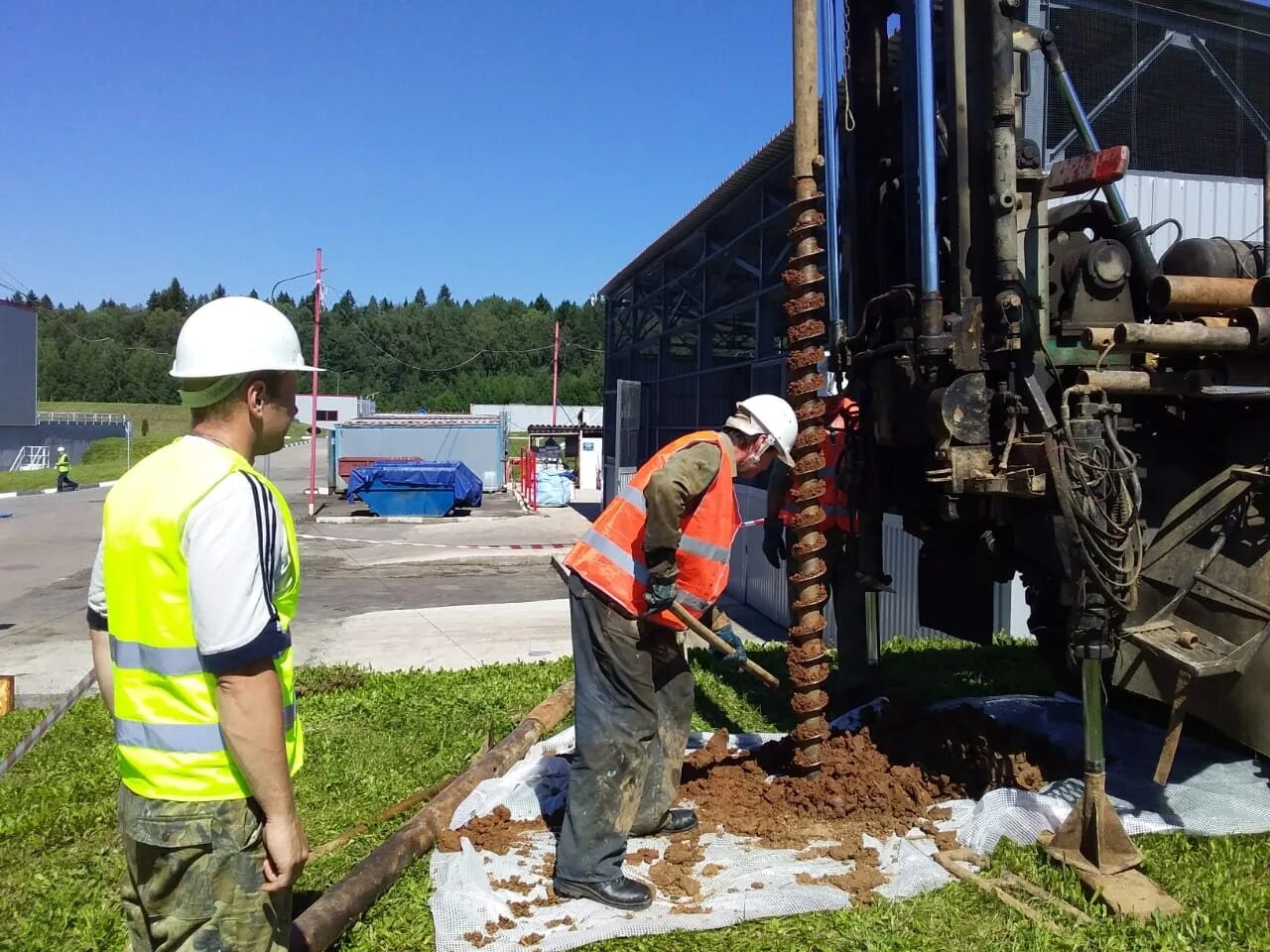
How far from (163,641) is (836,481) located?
3.95 meters

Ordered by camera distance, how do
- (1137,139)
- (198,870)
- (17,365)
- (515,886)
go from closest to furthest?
1. (198,870)
2. (515,886)
3. (1137,139)
4. (17,365)

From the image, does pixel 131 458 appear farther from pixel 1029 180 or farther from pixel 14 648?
pixel 1029 180

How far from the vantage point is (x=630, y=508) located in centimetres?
390

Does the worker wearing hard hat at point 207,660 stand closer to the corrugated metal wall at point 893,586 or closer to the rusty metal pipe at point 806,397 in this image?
the rusty metal pipe at point 806,397

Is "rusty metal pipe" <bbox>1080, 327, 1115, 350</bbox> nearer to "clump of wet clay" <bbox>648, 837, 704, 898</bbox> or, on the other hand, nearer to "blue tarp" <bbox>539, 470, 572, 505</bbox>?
"clump of wet clay" <bbox>648, 837, 704, 898</bbox>

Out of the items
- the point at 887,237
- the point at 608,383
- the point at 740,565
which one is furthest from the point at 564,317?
the point at 887,237

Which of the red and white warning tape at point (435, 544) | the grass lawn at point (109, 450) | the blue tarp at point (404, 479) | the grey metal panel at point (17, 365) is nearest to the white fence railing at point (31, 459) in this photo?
the grass lawn at point (109, 450)

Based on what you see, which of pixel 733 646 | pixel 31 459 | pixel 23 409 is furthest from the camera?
pixel 23 409

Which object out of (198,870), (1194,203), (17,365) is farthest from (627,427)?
(17,365)

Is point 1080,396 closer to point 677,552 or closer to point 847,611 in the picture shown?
point 677,552

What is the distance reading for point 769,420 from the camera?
4.13m

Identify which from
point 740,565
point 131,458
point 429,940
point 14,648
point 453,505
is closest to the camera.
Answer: point 429,940

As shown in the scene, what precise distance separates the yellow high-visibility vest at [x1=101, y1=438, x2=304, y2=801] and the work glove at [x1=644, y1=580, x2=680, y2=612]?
1776 millimetres

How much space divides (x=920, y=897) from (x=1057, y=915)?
464 millimetres
